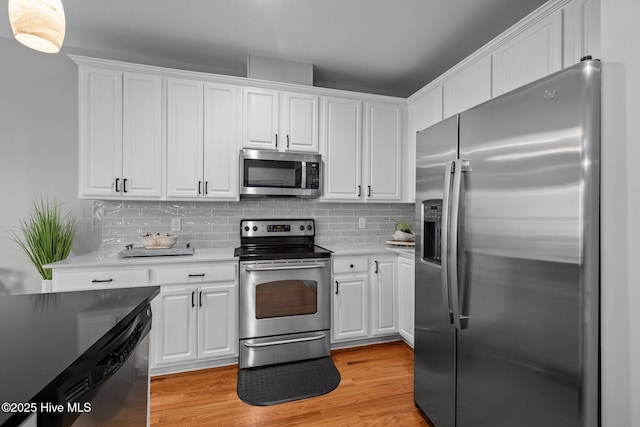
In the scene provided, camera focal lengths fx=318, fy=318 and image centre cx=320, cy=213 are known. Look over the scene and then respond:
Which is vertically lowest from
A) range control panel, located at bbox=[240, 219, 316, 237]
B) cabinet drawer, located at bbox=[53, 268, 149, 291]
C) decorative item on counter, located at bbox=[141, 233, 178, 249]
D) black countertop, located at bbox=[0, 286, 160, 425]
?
cabinet drawer, located at bbox=[53, 268, 149, 291]

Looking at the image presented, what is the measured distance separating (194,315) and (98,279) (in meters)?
0.71

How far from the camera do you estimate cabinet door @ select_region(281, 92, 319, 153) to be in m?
2.92

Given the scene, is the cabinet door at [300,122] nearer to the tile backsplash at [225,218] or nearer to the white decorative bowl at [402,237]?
the tile backsplash at [225,218]

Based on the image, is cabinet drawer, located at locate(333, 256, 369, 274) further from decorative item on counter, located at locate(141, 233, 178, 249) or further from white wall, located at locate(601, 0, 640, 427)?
white wall, located at locate(601, 0, 640, 427)

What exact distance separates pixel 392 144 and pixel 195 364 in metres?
2.67

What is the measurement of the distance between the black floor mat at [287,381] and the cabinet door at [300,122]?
187 centimetres

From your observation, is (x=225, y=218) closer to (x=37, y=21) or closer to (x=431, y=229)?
(x=431, y=229)

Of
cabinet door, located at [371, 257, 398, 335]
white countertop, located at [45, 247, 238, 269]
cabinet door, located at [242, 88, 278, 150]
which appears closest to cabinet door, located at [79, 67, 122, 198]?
white countertop, located at [45, 247, 238, 269]

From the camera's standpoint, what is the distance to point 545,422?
117 cm

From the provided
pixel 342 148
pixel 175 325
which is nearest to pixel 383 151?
pixel 342 148

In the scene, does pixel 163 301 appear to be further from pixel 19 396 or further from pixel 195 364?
pixel 19 396

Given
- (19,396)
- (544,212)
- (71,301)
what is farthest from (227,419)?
(544,212)

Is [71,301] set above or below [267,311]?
above

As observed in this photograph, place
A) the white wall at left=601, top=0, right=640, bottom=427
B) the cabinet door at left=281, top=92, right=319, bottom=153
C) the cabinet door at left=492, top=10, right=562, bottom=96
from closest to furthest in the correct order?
the white wall at left=601, top=0, right=640, bottom=427, the cabinet door at left=492, top=10, right=562, bottom=96, the cabinet door at left=281, top=92, right=319, bottom=153
